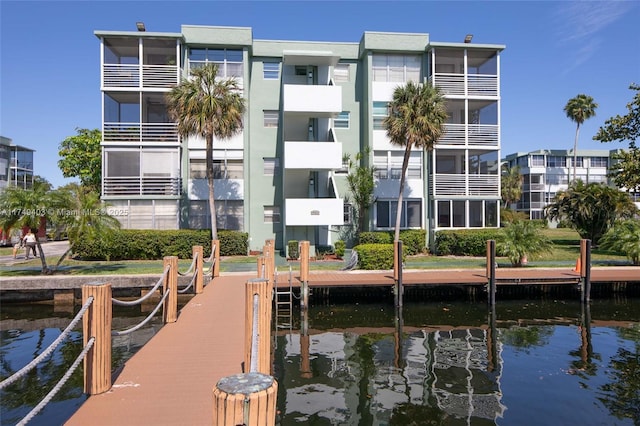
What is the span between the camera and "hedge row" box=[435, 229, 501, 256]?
27.7 metres

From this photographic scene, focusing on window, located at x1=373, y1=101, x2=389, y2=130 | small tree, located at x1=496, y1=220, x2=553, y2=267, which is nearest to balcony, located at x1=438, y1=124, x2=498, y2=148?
window, located at x1=373, y1=101, x2=389, y2=130

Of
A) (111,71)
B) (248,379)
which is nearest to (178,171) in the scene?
(111,71)

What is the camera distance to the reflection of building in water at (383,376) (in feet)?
28.4

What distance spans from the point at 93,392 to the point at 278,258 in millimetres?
20795

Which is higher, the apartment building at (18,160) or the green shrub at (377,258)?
the apartment building at (18,160)

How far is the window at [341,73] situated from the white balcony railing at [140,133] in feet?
40.5

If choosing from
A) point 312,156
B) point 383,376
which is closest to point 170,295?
point 383,376

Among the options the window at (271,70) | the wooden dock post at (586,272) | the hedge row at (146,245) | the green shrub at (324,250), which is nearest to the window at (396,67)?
the window at (271,70)

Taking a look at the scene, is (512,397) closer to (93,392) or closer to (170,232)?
(93,392)

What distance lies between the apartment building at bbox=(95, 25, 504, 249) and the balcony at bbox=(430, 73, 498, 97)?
8 centimetres

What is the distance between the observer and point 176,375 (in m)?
7.18

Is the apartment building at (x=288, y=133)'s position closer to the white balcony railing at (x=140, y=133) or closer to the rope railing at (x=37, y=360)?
the white balcony railing at (x=140, y=133)

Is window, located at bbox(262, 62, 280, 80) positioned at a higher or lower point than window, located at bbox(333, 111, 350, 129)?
higher

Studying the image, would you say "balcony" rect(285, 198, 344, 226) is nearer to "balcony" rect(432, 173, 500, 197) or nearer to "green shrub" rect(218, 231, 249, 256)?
"green shrub" rect(218, 231, 249, 256)
